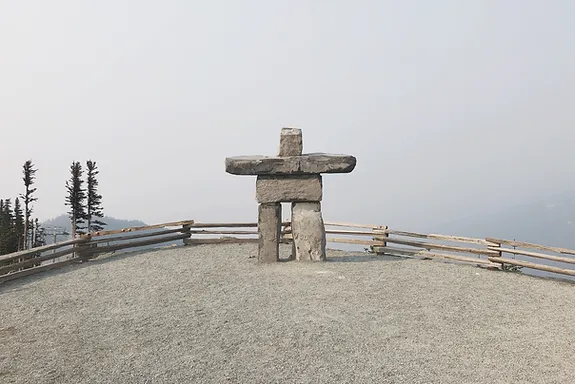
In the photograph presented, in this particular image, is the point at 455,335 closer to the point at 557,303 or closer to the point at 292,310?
the point at 292,310

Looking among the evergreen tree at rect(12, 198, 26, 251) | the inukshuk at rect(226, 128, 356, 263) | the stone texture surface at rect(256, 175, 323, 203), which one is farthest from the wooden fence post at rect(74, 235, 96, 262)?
the evergreen tree at rect(12, 198, 26, 251)

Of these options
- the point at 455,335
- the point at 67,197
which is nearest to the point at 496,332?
the point at 455,335

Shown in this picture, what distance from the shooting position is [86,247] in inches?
505

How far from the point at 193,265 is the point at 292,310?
182 inches

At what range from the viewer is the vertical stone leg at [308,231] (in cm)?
1132

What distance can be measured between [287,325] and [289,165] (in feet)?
16.7

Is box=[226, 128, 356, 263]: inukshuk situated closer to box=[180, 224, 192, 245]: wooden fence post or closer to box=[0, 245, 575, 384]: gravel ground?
box=[0, 245, 575, 384]: gravel ground

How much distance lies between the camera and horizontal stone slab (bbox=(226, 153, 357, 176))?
1114 cm

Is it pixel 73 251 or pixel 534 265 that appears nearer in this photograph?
pixel 534 265

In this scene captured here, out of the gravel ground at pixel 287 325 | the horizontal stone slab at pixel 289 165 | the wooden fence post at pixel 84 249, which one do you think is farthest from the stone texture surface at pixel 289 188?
the wooden fence post at pixel 84 249

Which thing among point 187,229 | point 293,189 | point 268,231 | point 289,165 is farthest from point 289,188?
point 187,229

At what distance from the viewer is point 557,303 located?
882 cm

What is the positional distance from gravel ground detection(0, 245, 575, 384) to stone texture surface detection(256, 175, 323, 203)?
172cm

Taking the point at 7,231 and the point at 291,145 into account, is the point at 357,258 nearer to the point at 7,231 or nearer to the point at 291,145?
the point at 291,145
